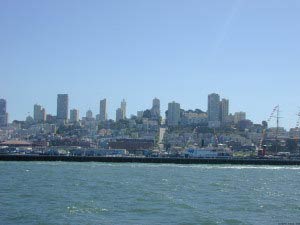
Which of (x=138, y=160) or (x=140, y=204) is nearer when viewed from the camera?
(x=140, y=204)

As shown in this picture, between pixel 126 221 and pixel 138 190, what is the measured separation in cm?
1359

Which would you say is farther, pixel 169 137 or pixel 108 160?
pixel 169 137

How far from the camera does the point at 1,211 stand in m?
25.7

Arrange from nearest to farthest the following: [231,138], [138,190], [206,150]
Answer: [138,190], [206,150], [231,138]

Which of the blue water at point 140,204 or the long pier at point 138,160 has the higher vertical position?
the long pier at point 138,160

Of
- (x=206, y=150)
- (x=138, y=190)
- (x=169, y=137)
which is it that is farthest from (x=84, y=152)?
(x=138, y=190)

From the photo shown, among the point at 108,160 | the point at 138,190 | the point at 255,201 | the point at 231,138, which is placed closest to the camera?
the point at 255,201

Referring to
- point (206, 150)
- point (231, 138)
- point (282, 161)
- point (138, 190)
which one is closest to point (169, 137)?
point (231, 138)

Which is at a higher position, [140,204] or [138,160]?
[138,160]

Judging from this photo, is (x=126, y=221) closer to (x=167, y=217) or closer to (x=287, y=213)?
(x=167, y=217)

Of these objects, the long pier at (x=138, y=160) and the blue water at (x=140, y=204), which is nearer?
the blue water at (x=140, y=204)

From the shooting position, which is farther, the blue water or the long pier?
the long pier

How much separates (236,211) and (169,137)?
171 metres

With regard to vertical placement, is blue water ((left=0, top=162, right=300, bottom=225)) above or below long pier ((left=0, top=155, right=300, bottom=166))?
below
